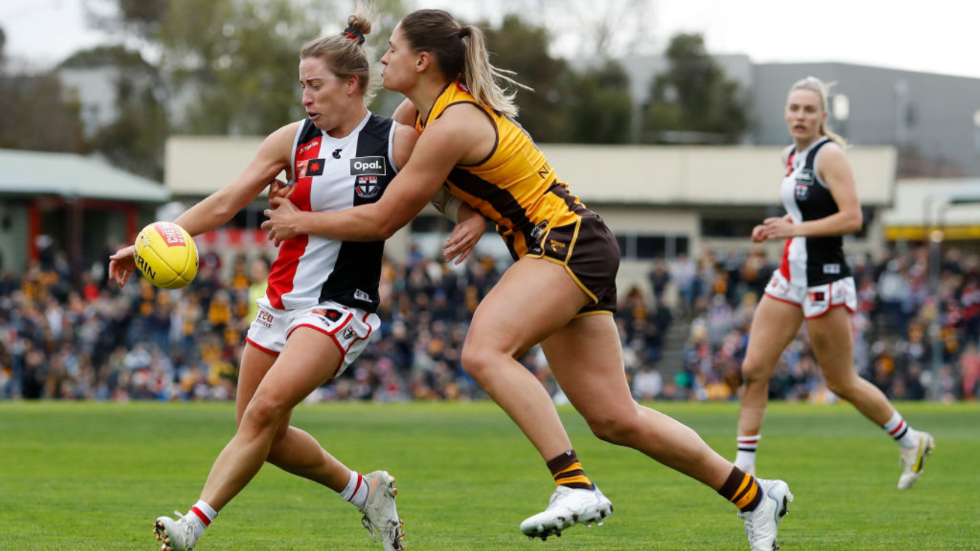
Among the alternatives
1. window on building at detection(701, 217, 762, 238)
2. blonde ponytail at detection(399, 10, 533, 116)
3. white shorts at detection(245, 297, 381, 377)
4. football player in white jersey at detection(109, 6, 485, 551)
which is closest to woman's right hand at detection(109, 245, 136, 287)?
football player in white jersey at detection(109, 6, 485, 551)

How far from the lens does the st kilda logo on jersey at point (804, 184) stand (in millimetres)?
9008

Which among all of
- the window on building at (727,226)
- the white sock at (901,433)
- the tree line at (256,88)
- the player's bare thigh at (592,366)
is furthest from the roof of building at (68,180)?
the player's bare thigh at (592,366)

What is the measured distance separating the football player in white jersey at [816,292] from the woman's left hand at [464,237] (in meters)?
3.56

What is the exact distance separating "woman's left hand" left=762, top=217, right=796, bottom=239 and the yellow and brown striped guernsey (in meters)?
3.18

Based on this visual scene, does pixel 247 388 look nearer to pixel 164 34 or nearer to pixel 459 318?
pixel 459 318

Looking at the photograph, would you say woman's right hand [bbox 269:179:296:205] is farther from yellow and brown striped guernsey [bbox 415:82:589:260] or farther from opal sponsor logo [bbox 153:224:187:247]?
yellow and brown striped guernsey [bbox 415:82:589:260]

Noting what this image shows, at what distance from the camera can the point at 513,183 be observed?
5.59 m

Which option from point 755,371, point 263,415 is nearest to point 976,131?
point 755,371

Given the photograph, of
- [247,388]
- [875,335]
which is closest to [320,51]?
[247,388]

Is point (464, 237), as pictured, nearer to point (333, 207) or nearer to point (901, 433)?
point (333, 207)

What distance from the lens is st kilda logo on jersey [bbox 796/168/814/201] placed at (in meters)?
9.01

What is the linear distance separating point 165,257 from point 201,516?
3.83 ft

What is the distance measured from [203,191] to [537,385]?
37108 millimetres

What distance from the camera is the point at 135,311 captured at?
2577 centimetres
